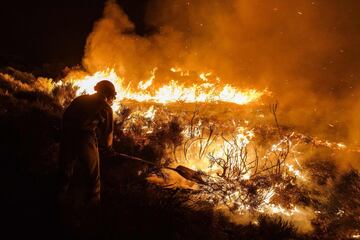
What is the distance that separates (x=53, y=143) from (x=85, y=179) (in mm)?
2548

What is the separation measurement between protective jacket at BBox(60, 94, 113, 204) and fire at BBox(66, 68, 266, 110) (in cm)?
655

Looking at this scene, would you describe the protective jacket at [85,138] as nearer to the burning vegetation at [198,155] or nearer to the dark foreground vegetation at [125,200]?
the dark foreground vegetation at [125,200]

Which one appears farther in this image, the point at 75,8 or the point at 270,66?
the point at 75,8

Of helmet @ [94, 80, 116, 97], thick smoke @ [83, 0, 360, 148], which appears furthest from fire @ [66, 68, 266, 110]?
helmet @ [94, 80, 116, 97]

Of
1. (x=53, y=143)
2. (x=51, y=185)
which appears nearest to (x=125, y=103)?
(x=53, y=143)

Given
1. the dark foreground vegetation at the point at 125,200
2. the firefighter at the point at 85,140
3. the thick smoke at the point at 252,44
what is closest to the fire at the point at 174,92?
the thick smoke at the point at 252,44

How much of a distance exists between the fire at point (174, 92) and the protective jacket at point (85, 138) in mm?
6549

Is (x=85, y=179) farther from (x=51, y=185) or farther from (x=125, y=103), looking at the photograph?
(x=125, y=103)

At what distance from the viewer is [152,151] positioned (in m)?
7.92

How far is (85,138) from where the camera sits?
4574 millimetres

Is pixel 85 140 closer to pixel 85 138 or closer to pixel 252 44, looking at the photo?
pixel 85 138

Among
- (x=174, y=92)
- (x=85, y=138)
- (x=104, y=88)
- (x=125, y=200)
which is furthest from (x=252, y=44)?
(x=85, y=138)

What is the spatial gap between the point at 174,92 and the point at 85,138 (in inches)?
292

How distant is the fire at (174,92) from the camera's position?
11.5 meters
